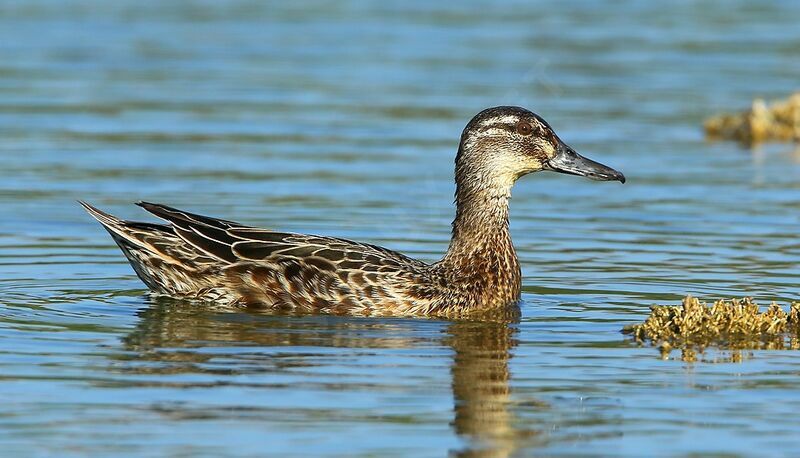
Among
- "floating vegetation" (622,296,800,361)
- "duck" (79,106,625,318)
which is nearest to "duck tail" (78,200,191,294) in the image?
"duck" (79,106,625,318)

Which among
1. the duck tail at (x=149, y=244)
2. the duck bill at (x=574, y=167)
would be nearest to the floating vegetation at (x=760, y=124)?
the duck bill at (x=574, y=167)

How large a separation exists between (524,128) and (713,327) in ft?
7.76

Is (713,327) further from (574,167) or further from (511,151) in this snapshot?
(511,151)

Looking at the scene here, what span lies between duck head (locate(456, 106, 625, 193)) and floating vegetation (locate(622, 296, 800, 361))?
1.82 m

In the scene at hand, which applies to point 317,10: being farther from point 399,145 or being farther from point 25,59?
point 399,145

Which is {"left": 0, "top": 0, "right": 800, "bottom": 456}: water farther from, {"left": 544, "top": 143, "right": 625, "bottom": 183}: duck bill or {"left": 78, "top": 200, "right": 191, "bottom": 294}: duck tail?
{"left": 544, "top": 143, "right": 625, "bottom": 183}: duck bill

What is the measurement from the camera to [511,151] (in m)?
12.2

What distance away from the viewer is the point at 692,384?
9.23 m

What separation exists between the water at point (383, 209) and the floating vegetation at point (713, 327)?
1.10ft

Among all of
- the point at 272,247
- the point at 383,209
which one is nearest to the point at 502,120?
the point at 272,247

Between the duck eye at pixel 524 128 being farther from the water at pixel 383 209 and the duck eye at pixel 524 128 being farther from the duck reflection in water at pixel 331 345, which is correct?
the duck reflection in water at pixel 331 345

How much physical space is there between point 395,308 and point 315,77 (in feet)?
41.2

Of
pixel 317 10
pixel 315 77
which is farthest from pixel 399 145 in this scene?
pixel 317 10

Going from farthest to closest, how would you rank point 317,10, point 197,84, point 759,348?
point 317,10, point 197,84, point 759,348
